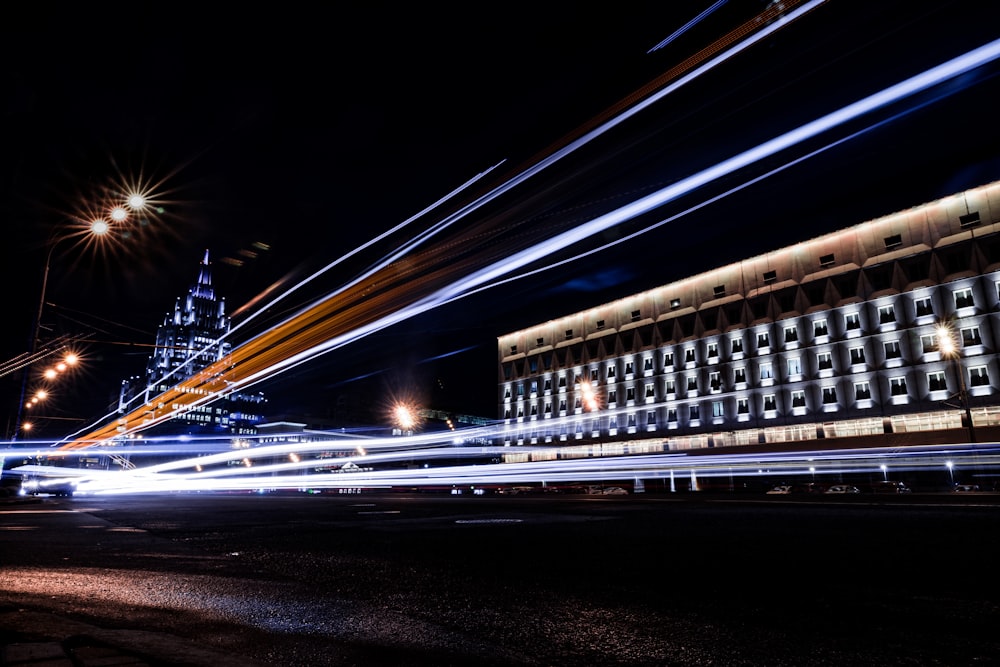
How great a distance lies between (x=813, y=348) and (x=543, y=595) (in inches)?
2221

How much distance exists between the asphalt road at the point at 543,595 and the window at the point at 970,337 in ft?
148

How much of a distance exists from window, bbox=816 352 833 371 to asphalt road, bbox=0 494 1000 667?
47772 millimetres

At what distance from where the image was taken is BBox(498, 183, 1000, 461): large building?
4631cm

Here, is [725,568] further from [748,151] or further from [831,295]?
[831,295]

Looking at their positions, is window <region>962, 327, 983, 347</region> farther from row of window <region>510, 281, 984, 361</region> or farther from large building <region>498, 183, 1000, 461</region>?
row of window <region>510, 281, 984, 361</region>

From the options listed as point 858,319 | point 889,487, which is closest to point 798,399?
point 858,319

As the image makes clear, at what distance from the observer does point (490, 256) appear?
27938mm

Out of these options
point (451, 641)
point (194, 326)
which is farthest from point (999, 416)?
point (194, 326)

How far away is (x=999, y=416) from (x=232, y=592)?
175ft

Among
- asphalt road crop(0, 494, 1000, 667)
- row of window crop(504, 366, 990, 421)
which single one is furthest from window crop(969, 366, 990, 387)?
asphalt road crop(0, 494, 1000, 667)


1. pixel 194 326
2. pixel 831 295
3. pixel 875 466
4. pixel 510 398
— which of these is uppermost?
pixel 194 326

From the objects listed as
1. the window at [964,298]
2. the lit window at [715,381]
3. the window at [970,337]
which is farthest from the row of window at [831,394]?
the window at [964,298]

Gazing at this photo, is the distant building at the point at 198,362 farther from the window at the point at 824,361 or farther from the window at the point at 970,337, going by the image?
the window at the point at 970,337

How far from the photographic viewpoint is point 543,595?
5395mm
